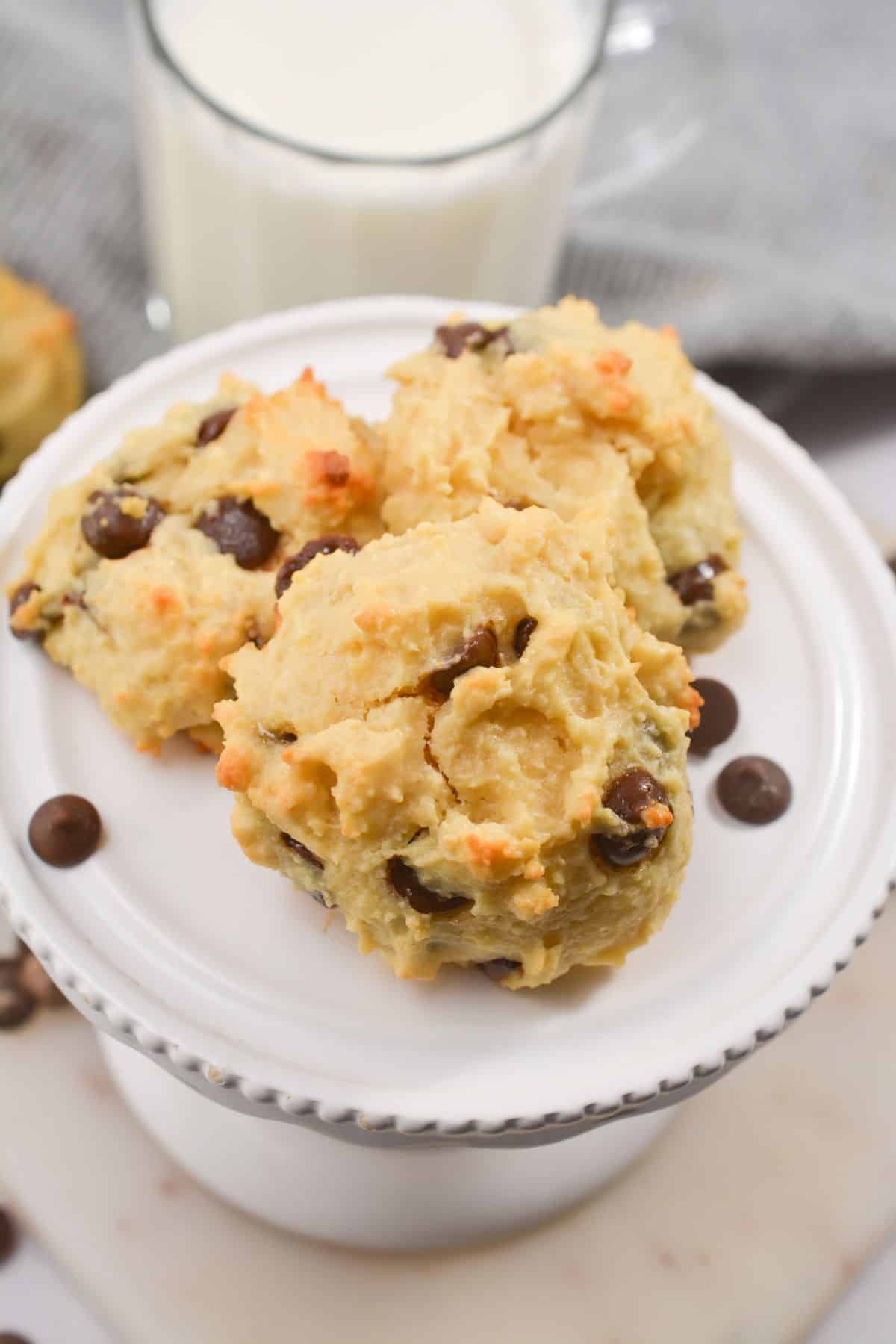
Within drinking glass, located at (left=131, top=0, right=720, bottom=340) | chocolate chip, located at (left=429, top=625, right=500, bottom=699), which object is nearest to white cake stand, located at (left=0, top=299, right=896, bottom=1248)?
chocolate chip, located at (left=429, top=625, right=500, bottom=699)

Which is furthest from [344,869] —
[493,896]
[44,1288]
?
[44,1288]

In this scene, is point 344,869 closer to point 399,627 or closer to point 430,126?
point 399,627

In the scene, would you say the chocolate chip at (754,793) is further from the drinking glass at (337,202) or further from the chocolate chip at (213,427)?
the drinking glass at (337,202)

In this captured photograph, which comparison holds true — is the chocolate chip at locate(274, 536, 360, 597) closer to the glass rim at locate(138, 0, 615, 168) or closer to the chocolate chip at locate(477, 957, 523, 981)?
the chocolate chip at locate(477, 957, 523, 981)

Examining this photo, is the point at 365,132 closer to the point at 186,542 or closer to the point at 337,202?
the point at 337,202

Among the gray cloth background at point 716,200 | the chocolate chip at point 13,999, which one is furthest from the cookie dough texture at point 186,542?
the gray cloth background at point 716,200

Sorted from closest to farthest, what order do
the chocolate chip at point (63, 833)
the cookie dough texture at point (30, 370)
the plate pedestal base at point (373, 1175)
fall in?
the chocolate chip at point (63, 833)
the plate pedestal base at point (373, 1175)
the cookie dough texture at point (30, 370)
